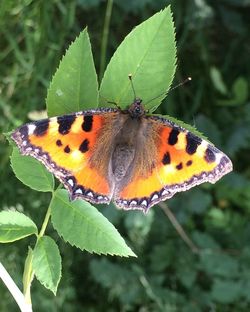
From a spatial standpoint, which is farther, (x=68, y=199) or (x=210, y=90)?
(x=210, y=90)

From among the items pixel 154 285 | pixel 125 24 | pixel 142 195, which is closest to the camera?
pixel 142 195

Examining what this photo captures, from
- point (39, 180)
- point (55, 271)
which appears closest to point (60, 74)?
point (39, 180)

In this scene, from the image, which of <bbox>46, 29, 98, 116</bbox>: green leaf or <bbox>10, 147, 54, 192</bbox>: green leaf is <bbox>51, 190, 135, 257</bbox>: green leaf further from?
<bbox>46, 29, 98, 116</bbox>: green leaf

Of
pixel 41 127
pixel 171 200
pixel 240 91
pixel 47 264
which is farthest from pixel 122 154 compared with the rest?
pixel 240 91

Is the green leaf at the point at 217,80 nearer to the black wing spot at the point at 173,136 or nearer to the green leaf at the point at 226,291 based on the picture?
the green leaf at the point at 226,291

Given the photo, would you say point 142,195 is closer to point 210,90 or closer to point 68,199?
point 68,199

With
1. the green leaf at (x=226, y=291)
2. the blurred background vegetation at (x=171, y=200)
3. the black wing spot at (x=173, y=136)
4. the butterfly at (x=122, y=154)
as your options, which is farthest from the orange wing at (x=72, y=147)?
the green leaf at (x=226, y=291)

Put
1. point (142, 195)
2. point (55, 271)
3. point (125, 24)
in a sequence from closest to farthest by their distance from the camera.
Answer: point (55, 271) < point (142, 195) < point (125, 24)

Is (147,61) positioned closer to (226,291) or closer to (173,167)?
(173,167)

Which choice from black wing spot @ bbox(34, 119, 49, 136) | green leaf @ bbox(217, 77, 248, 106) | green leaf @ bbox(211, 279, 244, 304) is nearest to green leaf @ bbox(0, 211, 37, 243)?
black wing spot @ bbox(34, 119, 49, 136)
